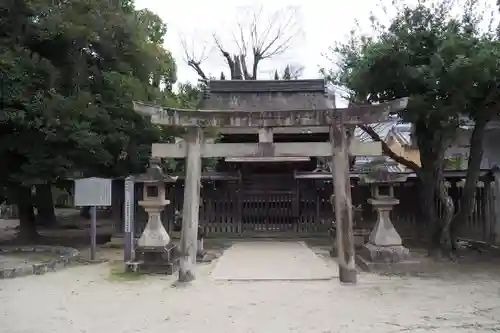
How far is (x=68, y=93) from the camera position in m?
14.2

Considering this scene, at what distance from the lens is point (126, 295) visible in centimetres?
862

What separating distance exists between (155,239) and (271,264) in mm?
2942

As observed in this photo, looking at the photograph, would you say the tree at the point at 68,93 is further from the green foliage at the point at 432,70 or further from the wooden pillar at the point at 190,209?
the green foliage at the point at 432,70

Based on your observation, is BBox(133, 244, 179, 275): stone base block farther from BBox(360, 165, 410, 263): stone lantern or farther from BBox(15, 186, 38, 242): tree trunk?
BBox(15, 186, 38, 242): tree trunk

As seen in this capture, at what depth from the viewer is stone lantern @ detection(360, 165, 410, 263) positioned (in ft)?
36.2

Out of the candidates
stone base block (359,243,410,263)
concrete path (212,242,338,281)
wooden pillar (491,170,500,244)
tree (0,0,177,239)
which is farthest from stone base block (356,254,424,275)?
tree (0,0,177,239)

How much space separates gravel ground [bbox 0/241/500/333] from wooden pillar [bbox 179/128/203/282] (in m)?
0.38

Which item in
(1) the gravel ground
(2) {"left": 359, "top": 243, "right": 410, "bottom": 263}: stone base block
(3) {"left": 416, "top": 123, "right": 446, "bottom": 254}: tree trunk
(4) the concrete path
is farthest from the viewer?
(3) {"left": 416, "top": 123, "right": 446, "bottom": 254}: tree trunk

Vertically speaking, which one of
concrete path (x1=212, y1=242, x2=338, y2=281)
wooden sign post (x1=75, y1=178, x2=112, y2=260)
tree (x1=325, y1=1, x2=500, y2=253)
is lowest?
concrete path (x1=212, y1=242, x2=338, y2=281)

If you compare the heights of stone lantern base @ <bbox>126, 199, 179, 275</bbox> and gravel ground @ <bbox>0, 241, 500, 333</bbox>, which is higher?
stone lantern base @ <bbox>126, 199, 179, 275</bbox>

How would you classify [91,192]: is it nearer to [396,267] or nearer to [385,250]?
[385,250]

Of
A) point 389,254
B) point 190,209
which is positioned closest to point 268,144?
point 190,209

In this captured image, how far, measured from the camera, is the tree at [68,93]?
13000 millimetres

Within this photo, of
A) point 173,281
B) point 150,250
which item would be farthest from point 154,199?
point 173,281
